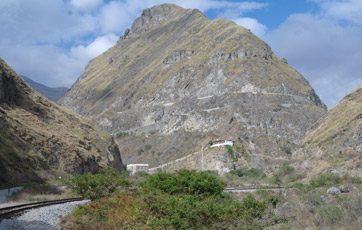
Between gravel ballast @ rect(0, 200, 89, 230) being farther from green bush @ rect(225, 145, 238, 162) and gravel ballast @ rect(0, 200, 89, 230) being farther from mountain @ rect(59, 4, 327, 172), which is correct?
mountain @ rect(59, 4, 327, 172)

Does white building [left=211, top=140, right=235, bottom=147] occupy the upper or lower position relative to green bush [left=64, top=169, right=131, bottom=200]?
upper

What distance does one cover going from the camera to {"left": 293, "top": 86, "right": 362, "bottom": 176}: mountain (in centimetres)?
4636

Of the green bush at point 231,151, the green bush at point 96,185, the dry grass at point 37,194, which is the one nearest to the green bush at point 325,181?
the green bush at point 96,185

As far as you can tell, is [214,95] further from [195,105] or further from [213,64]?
[213,64]

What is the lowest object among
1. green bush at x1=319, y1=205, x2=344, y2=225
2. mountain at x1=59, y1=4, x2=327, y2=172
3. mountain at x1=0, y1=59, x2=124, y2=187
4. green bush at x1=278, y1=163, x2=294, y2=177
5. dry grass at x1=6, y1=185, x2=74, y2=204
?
green bush at x1=319, y1=205, x2=344, y2=225

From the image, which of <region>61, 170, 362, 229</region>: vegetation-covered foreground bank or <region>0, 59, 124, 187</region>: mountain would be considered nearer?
<region>61, 170, 362, 229</region>: vegetation-covered foreground bank

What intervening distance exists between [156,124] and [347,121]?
270 feet

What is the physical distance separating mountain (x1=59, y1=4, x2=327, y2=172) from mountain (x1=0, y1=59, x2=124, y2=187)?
138 feet

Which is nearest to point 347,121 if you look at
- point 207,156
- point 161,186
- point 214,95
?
point 207,156

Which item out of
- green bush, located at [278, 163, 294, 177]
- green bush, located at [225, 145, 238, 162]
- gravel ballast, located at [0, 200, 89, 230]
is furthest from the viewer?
green bush, located at [225, 145, 238, 162]

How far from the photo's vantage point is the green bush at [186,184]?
19.4 m

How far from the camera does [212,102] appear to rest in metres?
126

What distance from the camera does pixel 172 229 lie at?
11828 millimetres

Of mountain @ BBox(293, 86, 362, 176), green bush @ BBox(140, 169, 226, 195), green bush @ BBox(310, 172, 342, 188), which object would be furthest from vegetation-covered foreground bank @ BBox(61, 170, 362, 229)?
mountain @ BBox(293, 86, 362, 176)
